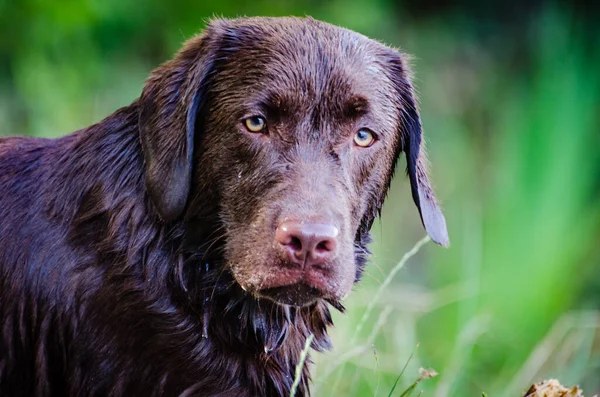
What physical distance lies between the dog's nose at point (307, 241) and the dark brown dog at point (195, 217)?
100mm

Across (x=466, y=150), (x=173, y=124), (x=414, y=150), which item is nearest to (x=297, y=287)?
(x=173, y=124)

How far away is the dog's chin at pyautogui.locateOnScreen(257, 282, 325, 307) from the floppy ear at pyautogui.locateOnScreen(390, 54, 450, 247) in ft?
2.43

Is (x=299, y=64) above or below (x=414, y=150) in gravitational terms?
above

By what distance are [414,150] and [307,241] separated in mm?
930

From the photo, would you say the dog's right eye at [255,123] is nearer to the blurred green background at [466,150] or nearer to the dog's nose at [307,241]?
the dog's nose at [307,241]

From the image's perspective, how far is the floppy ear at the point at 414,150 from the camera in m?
3.87

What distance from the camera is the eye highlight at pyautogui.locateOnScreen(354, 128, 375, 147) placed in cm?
358

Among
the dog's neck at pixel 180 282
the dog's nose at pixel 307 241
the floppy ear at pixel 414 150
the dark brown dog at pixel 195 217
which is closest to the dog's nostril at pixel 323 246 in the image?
the dog's nose at pixel 307 241

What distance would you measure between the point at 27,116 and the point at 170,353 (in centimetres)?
473

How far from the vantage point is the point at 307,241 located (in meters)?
3.14

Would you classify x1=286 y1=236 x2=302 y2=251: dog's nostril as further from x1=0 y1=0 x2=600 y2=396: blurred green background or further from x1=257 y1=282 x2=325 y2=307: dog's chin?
x1=0 y1=0 x2=600 y2=396: blurred green background

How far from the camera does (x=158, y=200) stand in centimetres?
343

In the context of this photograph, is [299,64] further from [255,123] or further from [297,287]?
[297,287]

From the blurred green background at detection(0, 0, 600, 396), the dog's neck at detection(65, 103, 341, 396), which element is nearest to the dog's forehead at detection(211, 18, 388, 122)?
the dog's neck at detection(65, 103, 341, 396)
